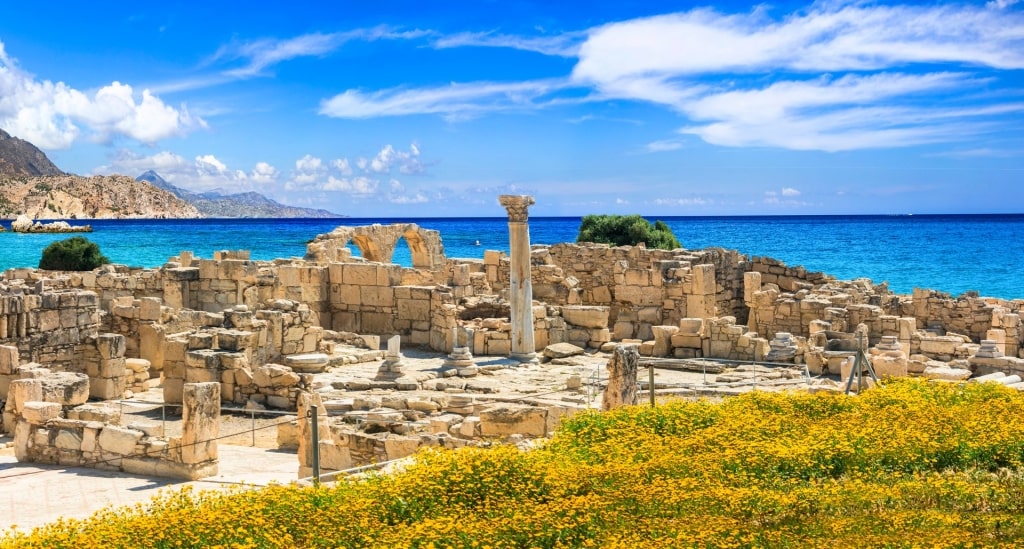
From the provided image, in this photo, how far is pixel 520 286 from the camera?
20.9 metres

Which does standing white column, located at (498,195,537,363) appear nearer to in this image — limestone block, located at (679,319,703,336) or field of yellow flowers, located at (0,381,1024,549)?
limestone block, located at (679,319,703,336)

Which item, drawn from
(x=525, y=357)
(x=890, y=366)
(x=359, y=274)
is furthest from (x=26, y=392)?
(x=890, y=366)

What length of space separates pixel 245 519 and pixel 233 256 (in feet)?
77.0

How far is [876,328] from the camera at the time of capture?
22.3 meters

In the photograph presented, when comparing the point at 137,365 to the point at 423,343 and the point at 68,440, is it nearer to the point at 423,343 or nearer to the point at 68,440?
the point at 68,440

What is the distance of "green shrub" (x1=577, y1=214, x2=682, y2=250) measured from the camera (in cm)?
4984

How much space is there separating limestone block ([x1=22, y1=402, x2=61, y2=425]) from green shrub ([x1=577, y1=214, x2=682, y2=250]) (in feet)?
124

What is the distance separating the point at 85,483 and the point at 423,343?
430 inches

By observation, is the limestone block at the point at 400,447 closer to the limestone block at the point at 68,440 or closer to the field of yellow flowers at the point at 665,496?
the field of yellow flowers at the point at 665,496

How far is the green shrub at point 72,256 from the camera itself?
48562mm

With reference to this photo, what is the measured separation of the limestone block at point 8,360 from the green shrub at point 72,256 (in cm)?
3493

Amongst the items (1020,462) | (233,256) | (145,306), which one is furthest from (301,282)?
(1020,462)

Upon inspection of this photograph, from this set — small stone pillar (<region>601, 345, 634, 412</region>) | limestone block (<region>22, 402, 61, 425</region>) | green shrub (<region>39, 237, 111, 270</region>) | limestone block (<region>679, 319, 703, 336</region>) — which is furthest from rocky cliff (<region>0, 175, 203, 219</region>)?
small stone pillar (<region>601, 345, 634, 412</region>)

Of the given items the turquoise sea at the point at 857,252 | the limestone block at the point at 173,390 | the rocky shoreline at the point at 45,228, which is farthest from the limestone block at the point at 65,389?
the rocky shoreline at the point at 45,228
